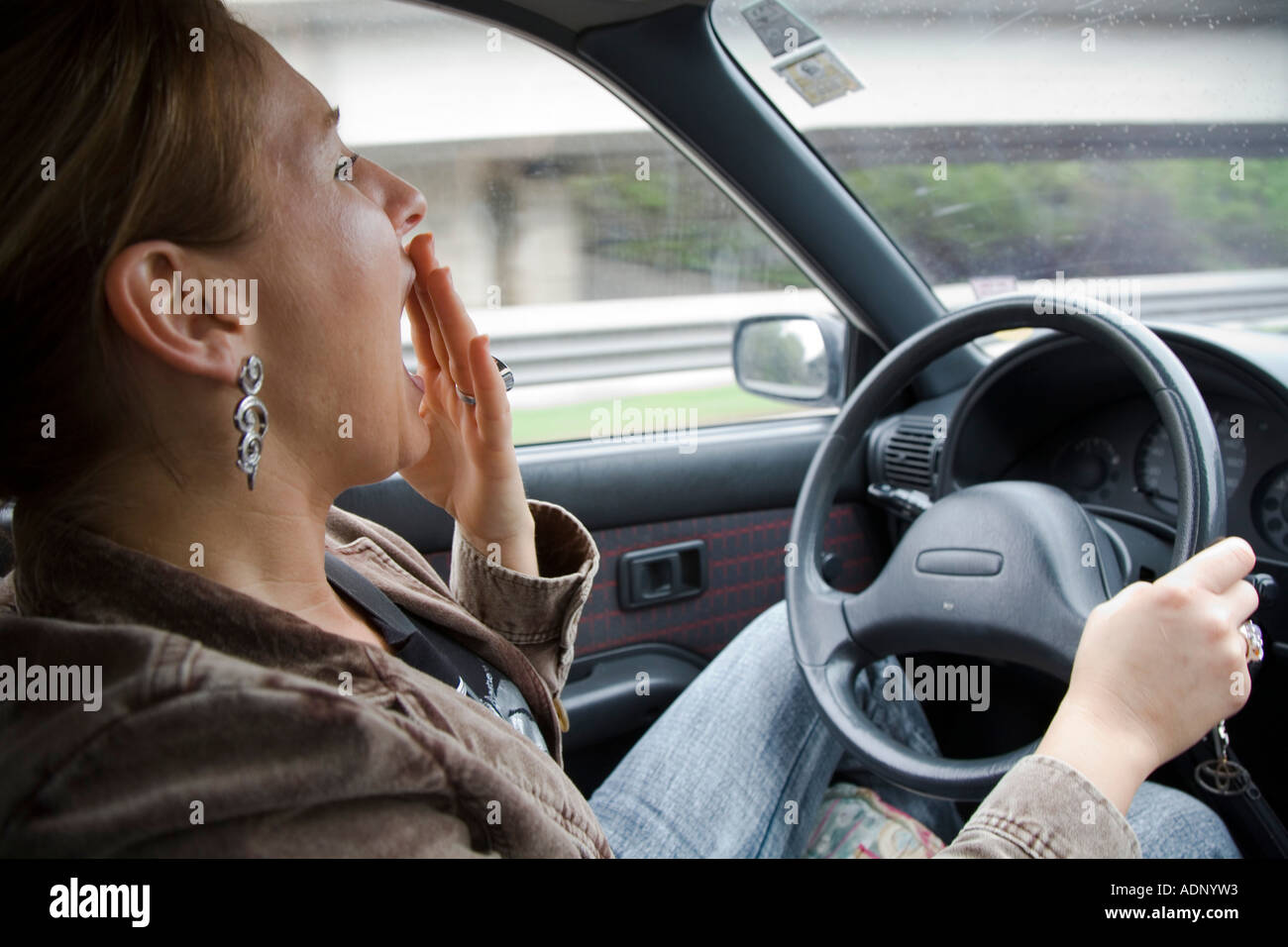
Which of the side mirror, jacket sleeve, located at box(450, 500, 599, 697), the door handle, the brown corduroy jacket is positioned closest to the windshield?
the side mirror

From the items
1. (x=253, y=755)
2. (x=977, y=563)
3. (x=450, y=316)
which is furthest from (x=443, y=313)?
(x=977, y=563)

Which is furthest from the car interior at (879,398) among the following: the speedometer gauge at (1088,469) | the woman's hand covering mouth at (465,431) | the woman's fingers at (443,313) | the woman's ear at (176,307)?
the woman's ear at (176,307)

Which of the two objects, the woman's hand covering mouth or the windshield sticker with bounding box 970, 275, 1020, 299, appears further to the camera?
the windshield sticker with bounding box 970, 275, 1020, 299

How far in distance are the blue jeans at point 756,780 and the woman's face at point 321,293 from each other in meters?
0.68

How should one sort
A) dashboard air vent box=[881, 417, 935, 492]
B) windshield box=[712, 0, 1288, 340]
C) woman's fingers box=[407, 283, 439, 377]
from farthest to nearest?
dashboard air vent box=[881, 417, 935, 492]
windshield box=[712, 0, 1288, 340]
woman's fingers box=[407, 283, 439, 377]

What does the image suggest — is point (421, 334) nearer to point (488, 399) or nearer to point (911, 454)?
point (488, 399)

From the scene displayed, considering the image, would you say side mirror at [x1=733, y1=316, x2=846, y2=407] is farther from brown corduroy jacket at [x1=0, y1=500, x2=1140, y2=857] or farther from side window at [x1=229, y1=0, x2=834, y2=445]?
brown corduroy jacket at [x1=0, y1=500, x2=1140, y2=857]

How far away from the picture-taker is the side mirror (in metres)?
2.22

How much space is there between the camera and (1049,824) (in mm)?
858

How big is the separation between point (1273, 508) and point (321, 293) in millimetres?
1309

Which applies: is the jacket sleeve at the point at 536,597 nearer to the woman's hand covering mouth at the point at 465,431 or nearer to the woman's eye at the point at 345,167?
the woman's hand covering mouth at the point at 465,431

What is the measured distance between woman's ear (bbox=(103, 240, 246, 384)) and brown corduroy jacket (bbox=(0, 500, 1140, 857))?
0.17 meters

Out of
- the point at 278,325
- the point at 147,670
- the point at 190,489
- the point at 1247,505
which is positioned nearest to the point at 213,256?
the point at 278,325

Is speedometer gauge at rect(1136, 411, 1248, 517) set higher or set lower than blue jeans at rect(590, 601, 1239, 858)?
higher
